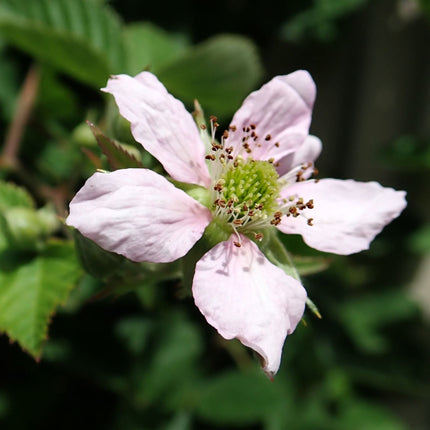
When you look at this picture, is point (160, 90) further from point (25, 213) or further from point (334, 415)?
point (334, 415)

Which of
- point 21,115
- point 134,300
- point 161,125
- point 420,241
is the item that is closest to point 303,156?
point 161,125

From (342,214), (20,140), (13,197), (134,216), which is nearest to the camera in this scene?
(134,216)

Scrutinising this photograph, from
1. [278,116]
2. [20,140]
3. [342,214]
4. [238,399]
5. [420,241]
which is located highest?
[278,116]

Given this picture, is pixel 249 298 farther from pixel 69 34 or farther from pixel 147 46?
pixel 147 46

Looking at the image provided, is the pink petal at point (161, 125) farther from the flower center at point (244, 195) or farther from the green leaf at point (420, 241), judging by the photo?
the green leaf at point (420, 241)

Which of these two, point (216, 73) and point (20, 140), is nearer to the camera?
point (216, 73)

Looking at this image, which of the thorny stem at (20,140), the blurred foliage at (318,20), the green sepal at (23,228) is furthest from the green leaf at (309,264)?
the blurred foliage at (318,20)

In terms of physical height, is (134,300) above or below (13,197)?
below
